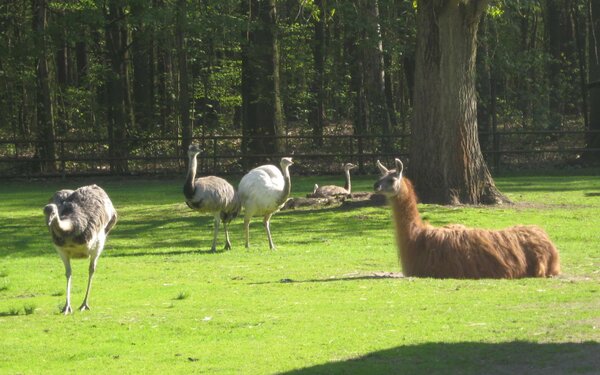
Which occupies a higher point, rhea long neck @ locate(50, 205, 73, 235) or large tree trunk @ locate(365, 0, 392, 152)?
large tree trunk @ locate(365, 0, 392, 152)

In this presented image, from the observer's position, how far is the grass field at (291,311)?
335 inches

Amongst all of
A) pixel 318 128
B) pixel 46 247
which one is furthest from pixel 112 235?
pixel 318 128

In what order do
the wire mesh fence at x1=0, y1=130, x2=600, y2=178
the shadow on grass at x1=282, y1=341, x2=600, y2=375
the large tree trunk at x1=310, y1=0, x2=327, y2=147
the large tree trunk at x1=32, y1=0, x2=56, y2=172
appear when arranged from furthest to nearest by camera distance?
the large tree trunk at x1=310, y1=0, x2=327, y2=147, the large tree trunk at x1=32, y1=0, x2=56, y2=172, the wire mesh fence at x1=0, y1=130, x2=600, y2=178, the shadow on grass at x1=282, y1=341, x2=600, y2=375

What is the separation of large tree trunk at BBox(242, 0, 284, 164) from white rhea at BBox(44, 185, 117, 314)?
23.4 meters

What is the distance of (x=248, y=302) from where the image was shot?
1185 cm

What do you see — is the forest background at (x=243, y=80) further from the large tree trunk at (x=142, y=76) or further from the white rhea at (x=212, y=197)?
the white rhea at (x=212, y=197)

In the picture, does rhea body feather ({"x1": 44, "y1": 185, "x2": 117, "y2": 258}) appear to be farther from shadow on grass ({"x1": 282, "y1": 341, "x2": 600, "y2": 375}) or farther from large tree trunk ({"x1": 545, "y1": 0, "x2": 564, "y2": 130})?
large tree trunk ({"x1": 545, "y1": 0, "x2": 564, "y2": 130})

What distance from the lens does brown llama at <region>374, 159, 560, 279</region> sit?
13.1 metres

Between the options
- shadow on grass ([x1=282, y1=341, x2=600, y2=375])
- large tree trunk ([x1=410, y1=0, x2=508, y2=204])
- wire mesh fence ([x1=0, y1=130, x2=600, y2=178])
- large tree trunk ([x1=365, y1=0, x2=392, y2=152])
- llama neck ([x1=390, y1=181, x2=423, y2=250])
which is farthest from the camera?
large tree trunk ([x1=365, y1=0, x2=392, y2=152])

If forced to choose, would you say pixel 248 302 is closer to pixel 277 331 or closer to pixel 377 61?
pixel 277 331

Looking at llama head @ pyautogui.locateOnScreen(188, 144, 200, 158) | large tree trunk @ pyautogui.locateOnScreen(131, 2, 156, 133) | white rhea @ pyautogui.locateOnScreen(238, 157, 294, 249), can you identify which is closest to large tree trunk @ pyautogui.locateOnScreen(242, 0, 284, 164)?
large tree trunk @ pyautogui.locateOnScreen(131, 2, 156, 133)

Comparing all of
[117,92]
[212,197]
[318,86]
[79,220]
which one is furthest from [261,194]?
[318,86]

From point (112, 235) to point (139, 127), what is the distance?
21.4 metres

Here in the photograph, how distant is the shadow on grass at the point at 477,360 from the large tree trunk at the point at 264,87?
1069 inches
